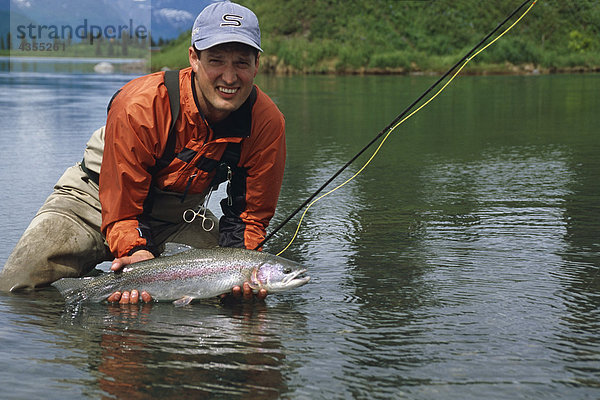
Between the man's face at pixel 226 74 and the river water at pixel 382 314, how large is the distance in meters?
1.11

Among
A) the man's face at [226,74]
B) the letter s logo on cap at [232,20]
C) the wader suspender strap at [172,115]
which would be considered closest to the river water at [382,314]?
the wader suspender strap at [172,115]

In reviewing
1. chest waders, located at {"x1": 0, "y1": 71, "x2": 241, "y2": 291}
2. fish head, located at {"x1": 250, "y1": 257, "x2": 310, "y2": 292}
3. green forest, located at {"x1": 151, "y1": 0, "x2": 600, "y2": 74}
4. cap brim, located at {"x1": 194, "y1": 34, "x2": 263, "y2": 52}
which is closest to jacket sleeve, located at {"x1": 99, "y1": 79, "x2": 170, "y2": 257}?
chest waders, located at {"x1": 0, "y1": 71, "x2": 241, "y2": 291}

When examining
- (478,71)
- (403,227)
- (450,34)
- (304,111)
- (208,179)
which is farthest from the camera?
(450,34)

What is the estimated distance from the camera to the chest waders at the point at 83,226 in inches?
180

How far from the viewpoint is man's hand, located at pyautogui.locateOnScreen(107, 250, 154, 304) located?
13.7ft

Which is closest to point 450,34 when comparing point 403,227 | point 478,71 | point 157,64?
point 478,71

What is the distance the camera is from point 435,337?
12.2 feet

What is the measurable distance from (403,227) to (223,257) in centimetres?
239

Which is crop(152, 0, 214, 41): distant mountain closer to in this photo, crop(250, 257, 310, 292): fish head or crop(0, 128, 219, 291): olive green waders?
crop(0, 128, 219, 291): olive green waders

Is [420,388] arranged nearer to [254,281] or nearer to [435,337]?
[435,337]

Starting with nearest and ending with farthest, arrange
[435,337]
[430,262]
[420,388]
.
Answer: [420,388], [435,337], [430,262]

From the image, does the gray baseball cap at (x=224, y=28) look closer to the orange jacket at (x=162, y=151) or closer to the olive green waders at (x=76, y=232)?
the orange jacket at (x=162, y=151)

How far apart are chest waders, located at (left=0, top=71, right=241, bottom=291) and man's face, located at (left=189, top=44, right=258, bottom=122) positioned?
208mm

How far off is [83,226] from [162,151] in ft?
2.76
